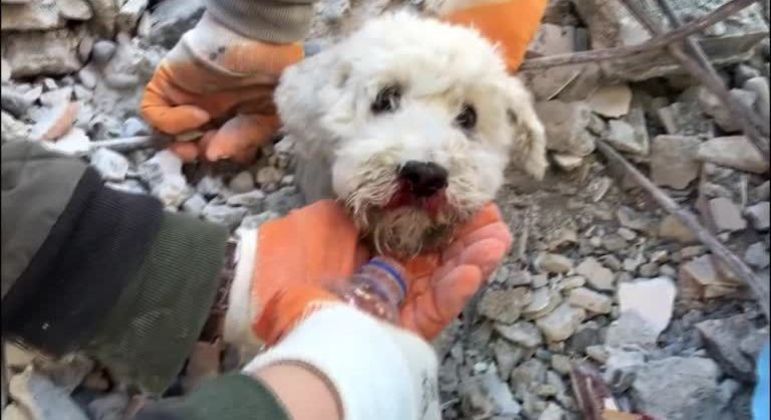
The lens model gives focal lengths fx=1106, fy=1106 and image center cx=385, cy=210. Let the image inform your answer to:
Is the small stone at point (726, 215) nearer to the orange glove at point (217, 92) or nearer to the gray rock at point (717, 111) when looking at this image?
the gray rock at point (717, 111)

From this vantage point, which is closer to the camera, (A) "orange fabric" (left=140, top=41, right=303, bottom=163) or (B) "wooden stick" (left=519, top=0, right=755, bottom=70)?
(B) "wooden stick" (left=519, top=0, right=755, bottom=70)

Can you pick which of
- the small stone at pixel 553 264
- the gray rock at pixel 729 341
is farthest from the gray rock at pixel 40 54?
the gray rock at pixel 729 341

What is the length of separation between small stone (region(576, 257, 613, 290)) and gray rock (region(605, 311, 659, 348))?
0.19 feet

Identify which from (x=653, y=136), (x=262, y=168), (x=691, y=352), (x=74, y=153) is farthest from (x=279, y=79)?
(x=691, y=352)

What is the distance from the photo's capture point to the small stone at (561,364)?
1331mm

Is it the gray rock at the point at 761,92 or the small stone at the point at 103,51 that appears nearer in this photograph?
the gray rock at the point at 761,92

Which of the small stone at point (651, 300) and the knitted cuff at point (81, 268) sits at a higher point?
the knitted cuff at point (81, 268)

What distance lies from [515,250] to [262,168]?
36 centimetres

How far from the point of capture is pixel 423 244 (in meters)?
1.25

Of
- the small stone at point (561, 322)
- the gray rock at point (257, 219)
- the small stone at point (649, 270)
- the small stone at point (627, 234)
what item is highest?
the gray rock at point (257, 219)

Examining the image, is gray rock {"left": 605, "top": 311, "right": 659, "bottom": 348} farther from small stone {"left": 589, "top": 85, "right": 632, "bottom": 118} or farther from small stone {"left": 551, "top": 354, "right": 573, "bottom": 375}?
small stone {"left": 589, "top": 85, "right": 632, "bottom": 118}

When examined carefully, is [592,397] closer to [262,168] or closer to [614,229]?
[614,229]

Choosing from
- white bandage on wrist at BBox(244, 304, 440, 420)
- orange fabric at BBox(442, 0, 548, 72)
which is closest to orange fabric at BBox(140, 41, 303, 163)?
orange fabric at BBox(442, 0, 548, 72)

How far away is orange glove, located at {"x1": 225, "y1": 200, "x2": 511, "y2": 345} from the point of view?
3.88ft
